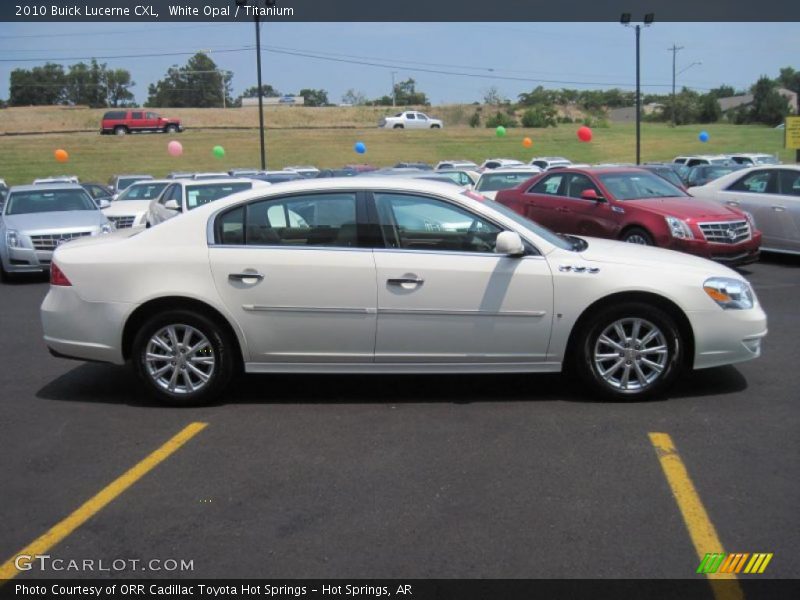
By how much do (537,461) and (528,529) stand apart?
2.93 ft

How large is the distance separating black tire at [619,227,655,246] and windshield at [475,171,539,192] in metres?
6.72

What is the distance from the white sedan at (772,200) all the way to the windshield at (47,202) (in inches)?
428

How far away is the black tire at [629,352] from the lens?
226 inches

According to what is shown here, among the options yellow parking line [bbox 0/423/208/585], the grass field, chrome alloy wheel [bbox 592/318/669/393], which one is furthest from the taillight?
the grass field

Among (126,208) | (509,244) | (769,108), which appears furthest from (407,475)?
(769,108)

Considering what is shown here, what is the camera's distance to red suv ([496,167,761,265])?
1092 centimetres

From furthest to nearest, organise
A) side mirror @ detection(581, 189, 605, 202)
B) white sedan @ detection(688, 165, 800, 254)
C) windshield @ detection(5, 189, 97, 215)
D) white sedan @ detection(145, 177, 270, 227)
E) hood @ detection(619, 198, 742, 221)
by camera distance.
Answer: white sedan @ detection(145, 177, 270, 227) < windshield @ detection(5, 189, 97, 215) < white sedan @ detection(688, 165, 800, 254) < side mirror @ detection(581, 189, 605, 202) < hood @ detection(619, 198, 742, 221)

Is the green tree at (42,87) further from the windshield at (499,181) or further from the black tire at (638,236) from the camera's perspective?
the black tire at (638,236)

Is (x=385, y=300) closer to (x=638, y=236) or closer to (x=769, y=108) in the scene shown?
(x=638, y=236)

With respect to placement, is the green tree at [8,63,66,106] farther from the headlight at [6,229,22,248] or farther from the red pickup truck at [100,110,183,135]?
the headlight at [6,229,22,248]

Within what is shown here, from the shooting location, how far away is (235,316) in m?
5.77

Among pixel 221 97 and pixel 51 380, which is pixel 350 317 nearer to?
pixel 51 380

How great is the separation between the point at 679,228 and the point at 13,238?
9.88 meters
